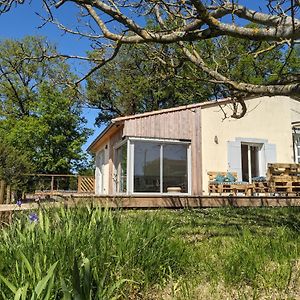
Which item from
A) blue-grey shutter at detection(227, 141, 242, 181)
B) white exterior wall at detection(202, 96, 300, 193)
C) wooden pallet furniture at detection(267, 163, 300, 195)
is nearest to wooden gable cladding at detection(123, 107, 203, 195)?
white exterior wall at detection(202, 96, 300, 193)

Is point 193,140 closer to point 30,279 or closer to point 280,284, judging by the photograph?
point 280,284

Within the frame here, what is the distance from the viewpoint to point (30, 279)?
2242mm

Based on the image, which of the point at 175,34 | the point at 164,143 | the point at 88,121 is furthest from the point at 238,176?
the point at 88,121

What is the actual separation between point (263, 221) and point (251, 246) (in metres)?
2.99

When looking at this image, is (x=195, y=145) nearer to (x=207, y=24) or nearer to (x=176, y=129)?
(x=176, y=129)

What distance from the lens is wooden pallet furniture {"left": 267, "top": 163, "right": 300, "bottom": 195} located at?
Answer: 11398 millimetres

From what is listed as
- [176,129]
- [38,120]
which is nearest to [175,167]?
[176,129]

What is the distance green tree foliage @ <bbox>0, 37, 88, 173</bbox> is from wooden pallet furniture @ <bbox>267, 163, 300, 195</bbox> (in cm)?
2008

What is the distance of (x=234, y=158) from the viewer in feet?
47.1

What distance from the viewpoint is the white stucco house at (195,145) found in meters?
13.3

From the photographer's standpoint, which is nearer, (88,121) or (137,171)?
(137,171)

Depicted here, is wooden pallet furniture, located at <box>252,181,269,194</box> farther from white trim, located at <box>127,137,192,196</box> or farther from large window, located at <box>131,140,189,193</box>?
large window, located at <box>131,140,189,193</box>

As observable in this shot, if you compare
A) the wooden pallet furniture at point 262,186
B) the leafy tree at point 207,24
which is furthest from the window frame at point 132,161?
the leafy tree at point 207,24

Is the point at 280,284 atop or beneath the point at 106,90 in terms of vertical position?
beneath
